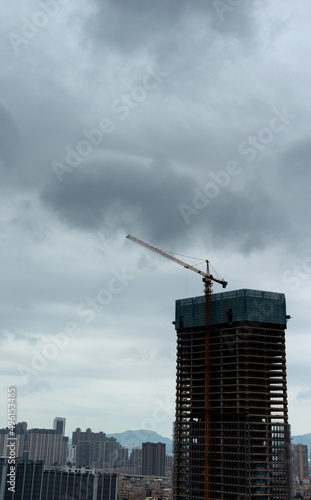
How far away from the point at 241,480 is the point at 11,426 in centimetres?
10851

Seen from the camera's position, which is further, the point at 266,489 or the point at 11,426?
the point at 266,489

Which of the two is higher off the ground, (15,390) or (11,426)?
(15,390)

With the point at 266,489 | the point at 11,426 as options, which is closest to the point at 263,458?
the point at 266,489

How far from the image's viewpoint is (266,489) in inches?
7648

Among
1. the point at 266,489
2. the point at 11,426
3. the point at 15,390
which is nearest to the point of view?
the point at 15,390

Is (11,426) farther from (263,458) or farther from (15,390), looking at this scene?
(263,458)

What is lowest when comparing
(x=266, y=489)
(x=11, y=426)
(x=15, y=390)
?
(x=266, y=489)

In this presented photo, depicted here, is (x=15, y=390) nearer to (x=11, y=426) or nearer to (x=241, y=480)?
(x=11, y=426)

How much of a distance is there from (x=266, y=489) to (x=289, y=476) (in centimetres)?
1175

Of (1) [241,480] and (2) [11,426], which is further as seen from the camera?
(1) [241,480]

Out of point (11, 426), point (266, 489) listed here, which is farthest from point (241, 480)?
point (11, 426)

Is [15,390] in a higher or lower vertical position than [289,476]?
higher

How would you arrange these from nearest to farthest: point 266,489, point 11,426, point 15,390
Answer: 1. point 15,390
2. point 11,426
3. point 266,489

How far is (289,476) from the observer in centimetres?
19962
